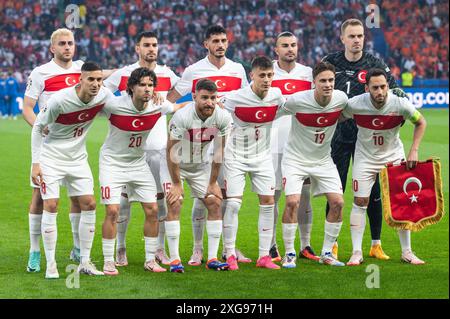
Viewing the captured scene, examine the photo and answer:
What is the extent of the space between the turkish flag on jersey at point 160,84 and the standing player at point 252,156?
0.71 m

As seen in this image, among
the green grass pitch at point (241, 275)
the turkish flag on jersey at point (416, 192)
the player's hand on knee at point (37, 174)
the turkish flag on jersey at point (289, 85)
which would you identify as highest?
the turkish flag on jersey at point (289, 85)

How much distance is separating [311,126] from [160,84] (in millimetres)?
1527

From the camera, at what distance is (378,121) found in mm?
8156

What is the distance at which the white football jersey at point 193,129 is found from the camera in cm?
773

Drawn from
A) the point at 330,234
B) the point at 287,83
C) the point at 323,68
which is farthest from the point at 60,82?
the point at 330,234

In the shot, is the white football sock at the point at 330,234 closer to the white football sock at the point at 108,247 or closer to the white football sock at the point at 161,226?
the white football sock at the point at 161,226

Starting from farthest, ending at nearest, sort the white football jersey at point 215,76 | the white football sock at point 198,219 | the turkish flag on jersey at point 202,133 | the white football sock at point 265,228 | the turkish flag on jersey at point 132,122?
the white football jersey at point 215,76 < the white football sock at point 198,219 < the white football sock at point 265,228 < the turkish flag on jersey at point 202,133 < the turkish flag on jersey at point 132,122

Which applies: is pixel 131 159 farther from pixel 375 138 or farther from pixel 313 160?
pixel 375 138

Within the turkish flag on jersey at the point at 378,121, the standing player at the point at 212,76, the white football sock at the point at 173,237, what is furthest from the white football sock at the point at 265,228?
the turkish flag on jersey at the point at 378,121

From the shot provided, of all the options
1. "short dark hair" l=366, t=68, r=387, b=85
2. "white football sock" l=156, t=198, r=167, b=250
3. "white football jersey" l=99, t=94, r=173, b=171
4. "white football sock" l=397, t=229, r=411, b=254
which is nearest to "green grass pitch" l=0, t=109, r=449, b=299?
"white football sock" l=397, t=229, r=411, b=254

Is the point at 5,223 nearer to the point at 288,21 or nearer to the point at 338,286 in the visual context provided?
the point at 338,286

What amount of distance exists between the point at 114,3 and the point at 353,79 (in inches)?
1114

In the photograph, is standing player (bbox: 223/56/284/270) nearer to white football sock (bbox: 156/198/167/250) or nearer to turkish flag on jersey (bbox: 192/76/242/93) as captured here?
turkish flag on jersey (bbox: 192/76/242/93)

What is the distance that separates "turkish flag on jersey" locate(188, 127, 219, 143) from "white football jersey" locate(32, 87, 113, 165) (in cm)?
77
